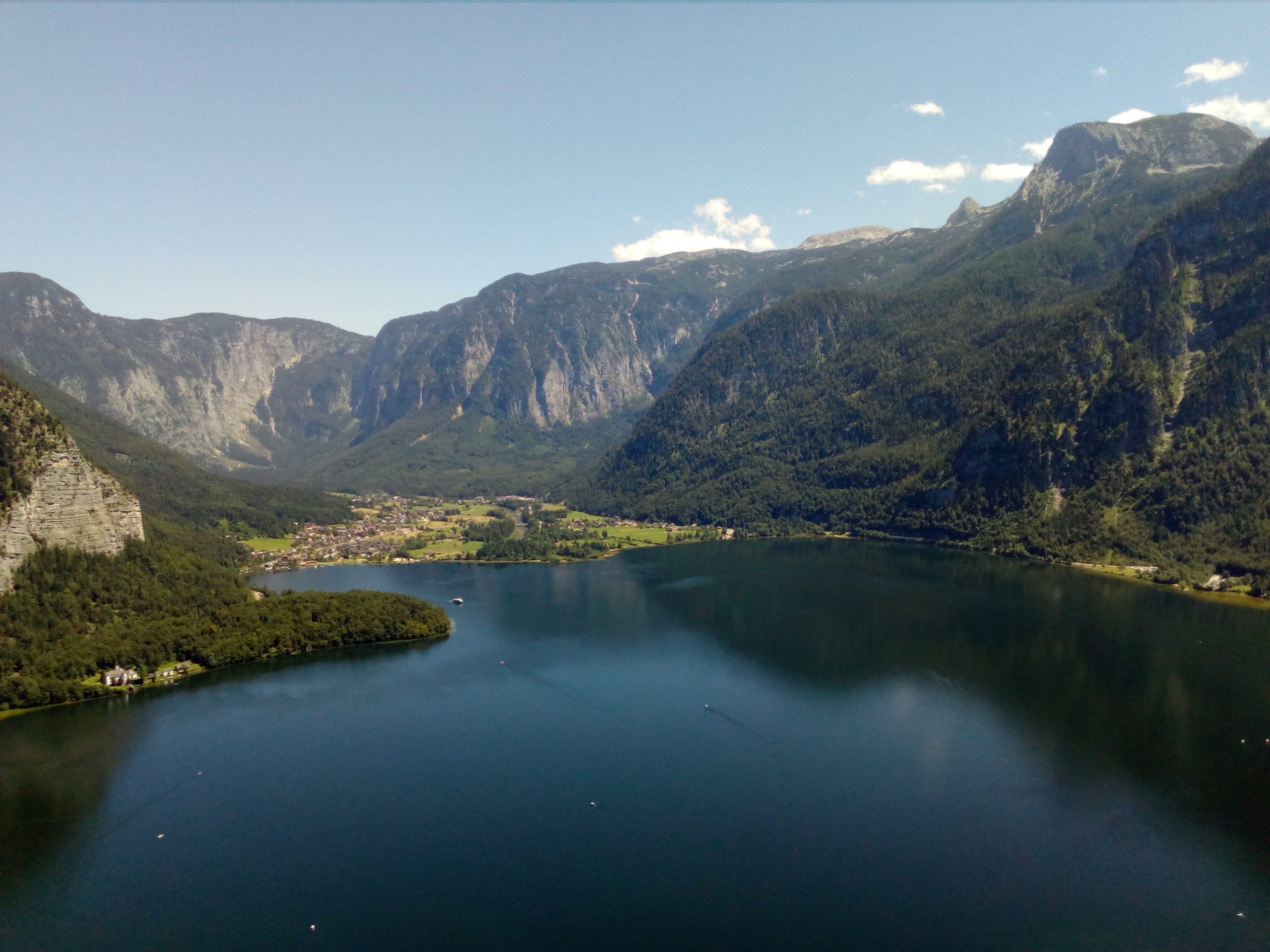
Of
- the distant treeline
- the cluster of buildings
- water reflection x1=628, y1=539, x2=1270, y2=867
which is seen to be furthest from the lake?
the cluster of buildings

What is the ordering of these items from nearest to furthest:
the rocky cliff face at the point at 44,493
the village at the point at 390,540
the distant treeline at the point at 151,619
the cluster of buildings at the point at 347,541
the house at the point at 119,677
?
the distant treeline at the point at 151,619 < the house at the point at 119,677 < the rocky cliff face at the point at 44,493 < the cluster of buildings at the point at 347,541 < the village at the point at 390,540

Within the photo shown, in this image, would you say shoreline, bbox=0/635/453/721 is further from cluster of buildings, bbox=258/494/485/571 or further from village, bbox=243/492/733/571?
cluster of buildings, bbox=258/494/485/571

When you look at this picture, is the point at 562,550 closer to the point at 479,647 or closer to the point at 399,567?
the point at 399,567

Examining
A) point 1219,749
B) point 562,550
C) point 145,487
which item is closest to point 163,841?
point 1219,749

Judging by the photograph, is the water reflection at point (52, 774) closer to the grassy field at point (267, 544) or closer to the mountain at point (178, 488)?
the grassy field at point (267, 544)

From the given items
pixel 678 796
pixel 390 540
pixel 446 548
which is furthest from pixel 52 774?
pixel 390 540

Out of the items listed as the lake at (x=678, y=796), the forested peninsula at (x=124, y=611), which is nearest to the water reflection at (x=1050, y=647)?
the lake at (x=678, y=796)

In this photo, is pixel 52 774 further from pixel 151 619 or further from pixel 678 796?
pixel 678 796
